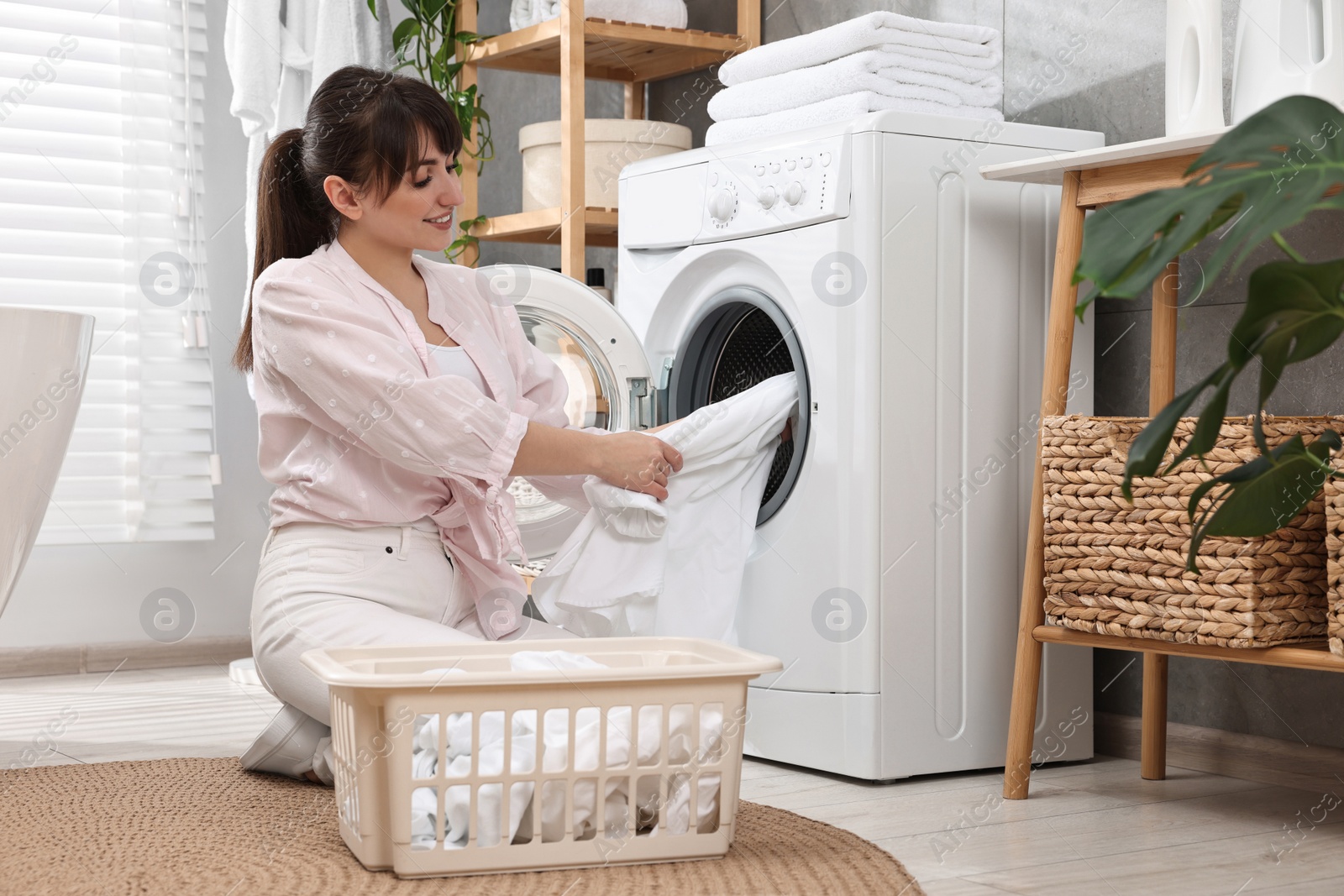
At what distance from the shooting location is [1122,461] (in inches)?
68.3

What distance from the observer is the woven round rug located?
1.33 m

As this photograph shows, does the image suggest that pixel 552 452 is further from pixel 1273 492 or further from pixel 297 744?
pixel 1273 492

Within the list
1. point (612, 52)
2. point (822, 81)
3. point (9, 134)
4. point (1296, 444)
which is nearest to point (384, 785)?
point (1296, 444)

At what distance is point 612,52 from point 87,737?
5.51 feet

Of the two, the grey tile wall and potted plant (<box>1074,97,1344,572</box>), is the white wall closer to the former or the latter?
the grey tile wall

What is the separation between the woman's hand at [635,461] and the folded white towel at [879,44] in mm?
655

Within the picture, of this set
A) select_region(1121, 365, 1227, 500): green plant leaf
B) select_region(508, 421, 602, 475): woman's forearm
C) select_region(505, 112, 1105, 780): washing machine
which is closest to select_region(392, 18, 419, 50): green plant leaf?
select_region(505, 112, 1105, 780): washing machine

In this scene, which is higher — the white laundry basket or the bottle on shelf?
the bottle on shelf

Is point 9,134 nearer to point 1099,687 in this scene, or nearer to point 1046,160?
point 1046,160

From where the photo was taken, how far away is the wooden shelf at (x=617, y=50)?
2.74 meters

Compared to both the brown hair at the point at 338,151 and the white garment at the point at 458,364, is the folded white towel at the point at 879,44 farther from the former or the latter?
the white garment at the point at 458,364

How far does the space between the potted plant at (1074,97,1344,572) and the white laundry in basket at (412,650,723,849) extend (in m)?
0.55

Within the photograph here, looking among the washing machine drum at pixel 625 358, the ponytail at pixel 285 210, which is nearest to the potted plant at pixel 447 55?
the washing machine drum at pixel 625 358

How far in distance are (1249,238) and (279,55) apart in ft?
8.42
